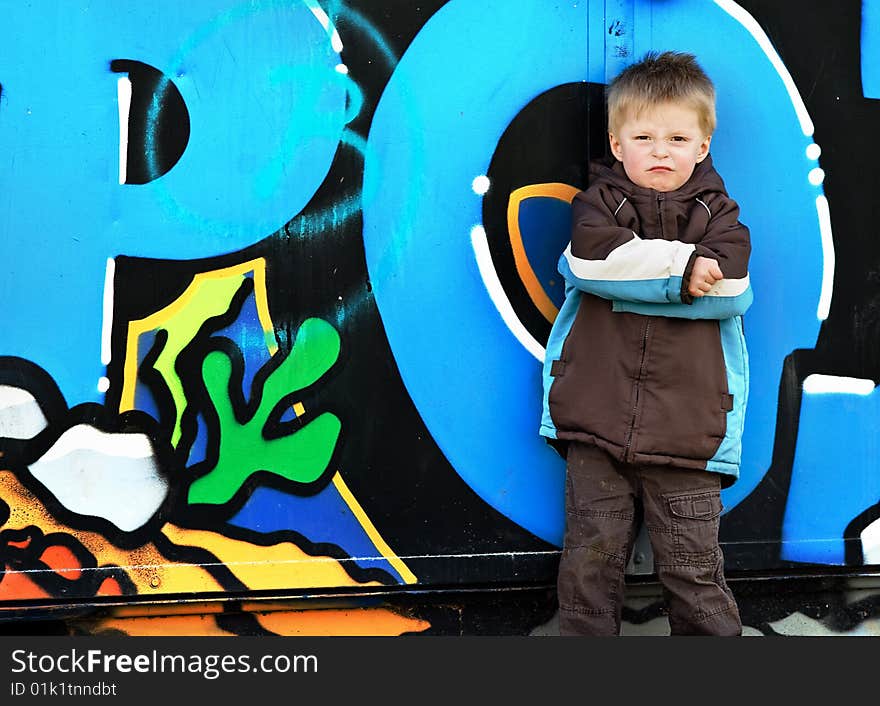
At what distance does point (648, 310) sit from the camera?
8.07 ft

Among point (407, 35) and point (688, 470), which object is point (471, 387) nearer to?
point (688, 470)

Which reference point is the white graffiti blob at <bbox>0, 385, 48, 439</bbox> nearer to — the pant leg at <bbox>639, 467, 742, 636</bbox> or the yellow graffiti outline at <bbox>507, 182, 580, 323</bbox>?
the yellow graffiti outline at <bbox>507, 182, 580, 323</bbox>

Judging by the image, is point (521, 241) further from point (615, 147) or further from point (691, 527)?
point (691, 527)

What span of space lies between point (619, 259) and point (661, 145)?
0.33 m

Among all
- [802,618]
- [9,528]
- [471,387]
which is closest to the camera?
[9,528]

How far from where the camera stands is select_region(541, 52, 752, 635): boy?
2.45m

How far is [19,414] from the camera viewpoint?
96.2 inches

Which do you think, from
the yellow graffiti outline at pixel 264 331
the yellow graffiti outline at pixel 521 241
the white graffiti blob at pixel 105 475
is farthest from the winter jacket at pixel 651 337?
the white graffiti blob at pixel 105 475

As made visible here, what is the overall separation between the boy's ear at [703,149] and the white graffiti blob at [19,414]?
68.3 inches

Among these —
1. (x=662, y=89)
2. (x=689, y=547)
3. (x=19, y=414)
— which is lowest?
(x=689, y=547)

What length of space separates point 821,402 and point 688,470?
1.72 ft

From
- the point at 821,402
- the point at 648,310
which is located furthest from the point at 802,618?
the point at 648,310

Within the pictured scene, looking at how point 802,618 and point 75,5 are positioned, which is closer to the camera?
point 75,5

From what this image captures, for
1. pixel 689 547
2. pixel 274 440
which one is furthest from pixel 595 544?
pixel 274 440
